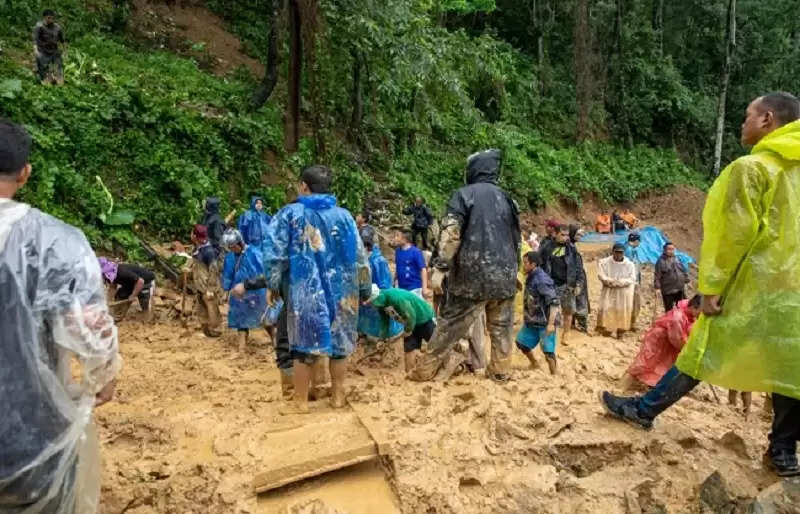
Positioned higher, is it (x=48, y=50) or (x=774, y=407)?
(x=48, y=50)

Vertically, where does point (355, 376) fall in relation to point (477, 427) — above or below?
below

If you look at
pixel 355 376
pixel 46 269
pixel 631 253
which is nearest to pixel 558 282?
pixel 631 253

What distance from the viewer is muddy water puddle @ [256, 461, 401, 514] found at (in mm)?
3129

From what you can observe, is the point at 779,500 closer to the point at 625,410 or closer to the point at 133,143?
the point at 625,410

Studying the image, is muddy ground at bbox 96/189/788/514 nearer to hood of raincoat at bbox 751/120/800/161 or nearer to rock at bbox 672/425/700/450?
rock at bbox 672/425/700/450

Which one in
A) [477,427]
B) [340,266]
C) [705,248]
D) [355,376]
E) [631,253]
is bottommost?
[631,253]

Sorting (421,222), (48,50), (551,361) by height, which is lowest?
(421,222)

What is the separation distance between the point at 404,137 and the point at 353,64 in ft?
12.2

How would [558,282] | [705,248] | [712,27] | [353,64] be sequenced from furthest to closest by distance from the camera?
[712,27]
[353,64]
[558,282]
[705,248]

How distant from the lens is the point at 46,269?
2018 mm

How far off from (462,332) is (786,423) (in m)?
2.10

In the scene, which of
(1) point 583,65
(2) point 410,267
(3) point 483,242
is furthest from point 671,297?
(1) point 583,65

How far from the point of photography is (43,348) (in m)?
2.04

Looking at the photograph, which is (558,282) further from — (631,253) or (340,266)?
(340,266)
